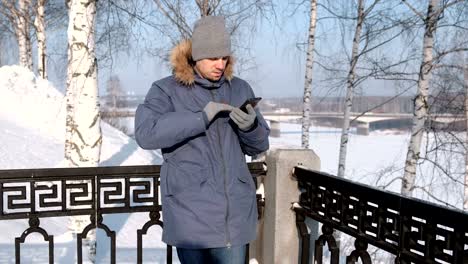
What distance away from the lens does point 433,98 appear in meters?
8.80

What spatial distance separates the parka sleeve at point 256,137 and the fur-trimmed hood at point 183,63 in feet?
1.11

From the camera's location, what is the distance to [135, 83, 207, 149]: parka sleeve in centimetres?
191

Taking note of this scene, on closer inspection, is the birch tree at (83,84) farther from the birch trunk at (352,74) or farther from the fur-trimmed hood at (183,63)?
the birch trunk at (352,74)

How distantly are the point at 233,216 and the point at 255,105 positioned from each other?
506 mm

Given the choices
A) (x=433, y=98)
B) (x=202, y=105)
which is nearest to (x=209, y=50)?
(x=202, y=105)

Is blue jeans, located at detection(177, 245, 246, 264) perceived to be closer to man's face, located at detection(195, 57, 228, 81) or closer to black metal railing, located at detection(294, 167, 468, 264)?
black metal railing, located at detection(294, 167, 468, 264)

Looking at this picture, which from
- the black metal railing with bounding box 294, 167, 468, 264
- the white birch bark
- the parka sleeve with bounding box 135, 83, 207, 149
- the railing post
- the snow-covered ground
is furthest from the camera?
the snow-covered ground

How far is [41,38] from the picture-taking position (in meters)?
15.3

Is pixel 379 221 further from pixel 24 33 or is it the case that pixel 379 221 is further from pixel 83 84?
pixel 24 33

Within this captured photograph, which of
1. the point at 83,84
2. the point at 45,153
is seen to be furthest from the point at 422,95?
the point at 45,153

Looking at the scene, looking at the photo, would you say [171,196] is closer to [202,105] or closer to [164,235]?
[164,235]

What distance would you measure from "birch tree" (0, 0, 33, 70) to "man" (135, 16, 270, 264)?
50.0ft

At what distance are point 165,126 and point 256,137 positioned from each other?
439 millimetres

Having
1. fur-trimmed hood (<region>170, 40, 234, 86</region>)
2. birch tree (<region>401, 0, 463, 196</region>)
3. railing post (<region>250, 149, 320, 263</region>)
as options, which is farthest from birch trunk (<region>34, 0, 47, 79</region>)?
fur-trimmed hood (<region>170, 40, 234, 86</region>)
